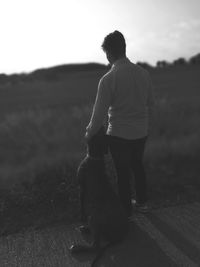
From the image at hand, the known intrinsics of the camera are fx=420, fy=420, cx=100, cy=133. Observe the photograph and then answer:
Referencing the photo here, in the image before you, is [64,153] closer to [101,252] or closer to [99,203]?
[99,203]

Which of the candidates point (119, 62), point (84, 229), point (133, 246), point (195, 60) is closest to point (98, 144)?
point (119, 62)

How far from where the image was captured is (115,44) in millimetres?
3881

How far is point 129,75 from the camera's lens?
157 inches

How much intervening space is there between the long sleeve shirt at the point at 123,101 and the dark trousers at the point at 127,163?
9 centimetres

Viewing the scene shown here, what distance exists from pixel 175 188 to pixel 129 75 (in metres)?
2.18

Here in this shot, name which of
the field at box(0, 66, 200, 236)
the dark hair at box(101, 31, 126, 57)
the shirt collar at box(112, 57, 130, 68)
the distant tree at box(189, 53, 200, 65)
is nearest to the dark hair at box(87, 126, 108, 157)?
the shirt collar at box(112, 57, 130, 68)

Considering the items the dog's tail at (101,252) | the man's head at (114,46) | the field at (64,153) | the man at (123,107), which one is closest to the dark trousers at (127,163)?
the man at (123,107)

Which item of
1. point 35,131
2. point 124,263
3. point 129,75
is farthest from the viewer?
point 35,131

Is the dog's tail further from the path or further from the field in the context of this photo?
the field

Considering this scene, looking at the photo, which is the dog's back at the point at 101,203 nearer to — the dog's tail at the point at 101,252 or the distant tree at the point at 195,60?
the dog's tail at the point at 101,252

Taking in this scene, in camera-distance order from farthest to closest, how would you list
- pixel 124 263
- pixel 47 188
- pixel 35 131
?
pixel 35 131 → pixel 47 188 → pixel 124 263

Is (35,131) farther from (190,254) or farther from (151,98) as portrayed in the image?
(190,254)

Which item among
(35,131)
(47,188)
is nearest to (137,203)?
(47,188)

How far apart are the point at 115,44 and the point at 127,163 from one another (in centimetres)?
121
